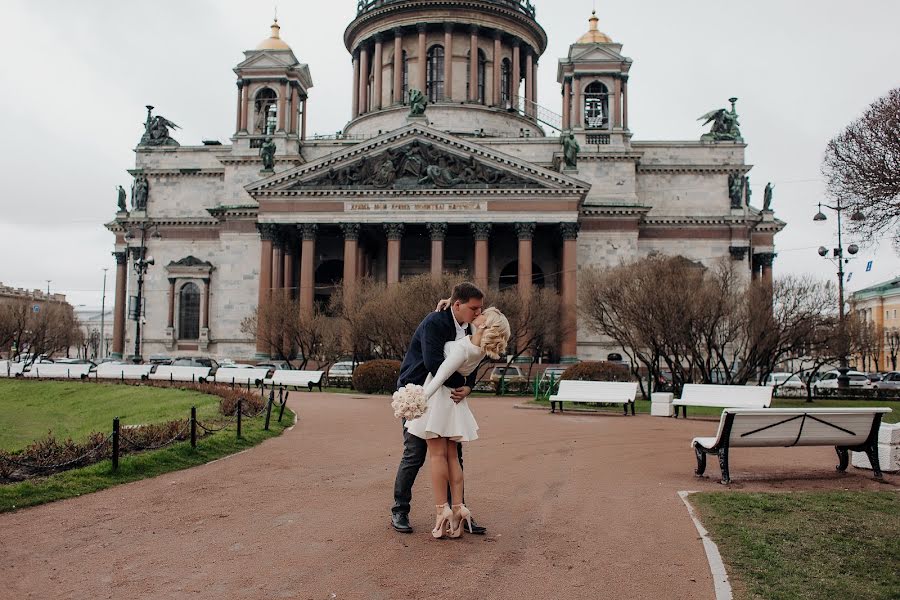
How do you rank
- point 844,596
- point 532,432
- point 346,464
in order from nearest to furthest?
point 844,596 < point 346,464 < point 532,432

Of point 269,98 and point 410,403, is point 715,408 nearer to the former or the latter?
point 410,403

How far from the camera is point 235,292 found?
2285 inches

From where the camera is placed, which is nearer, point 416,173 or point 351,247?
point 351,247

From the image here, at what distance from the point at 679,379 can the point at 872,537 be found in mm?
25129

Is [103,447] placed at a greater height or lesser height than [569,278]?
lesser

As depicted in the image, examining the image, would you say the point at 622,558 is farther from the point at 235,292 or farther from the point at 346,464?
the point at 235,292

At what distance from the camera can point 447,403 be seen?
25.3 ft

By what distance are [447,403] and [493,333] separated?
A: 0.80m

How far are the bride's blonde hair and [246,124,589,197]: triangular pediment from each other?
4444 centimetres

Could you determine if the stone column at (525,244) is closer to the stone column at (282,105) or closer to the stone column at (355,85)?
the stone column at (282,105)

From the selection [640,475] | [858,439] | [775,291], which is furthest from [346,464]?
[775,291]

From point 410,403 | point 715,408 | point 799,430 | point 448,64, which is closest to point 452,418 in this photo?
point 410,403

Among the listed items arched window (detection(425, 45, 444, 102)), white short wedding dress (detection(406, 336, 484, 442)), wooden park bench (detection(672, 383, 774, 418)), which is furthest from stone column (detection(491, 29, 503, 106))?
white short wedding dress (detection(406, 336, 484, 442))

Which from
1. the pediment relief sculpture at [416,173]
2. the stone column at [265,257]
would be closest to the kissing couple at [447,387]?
the pediment relief sculpture at [416,173]
